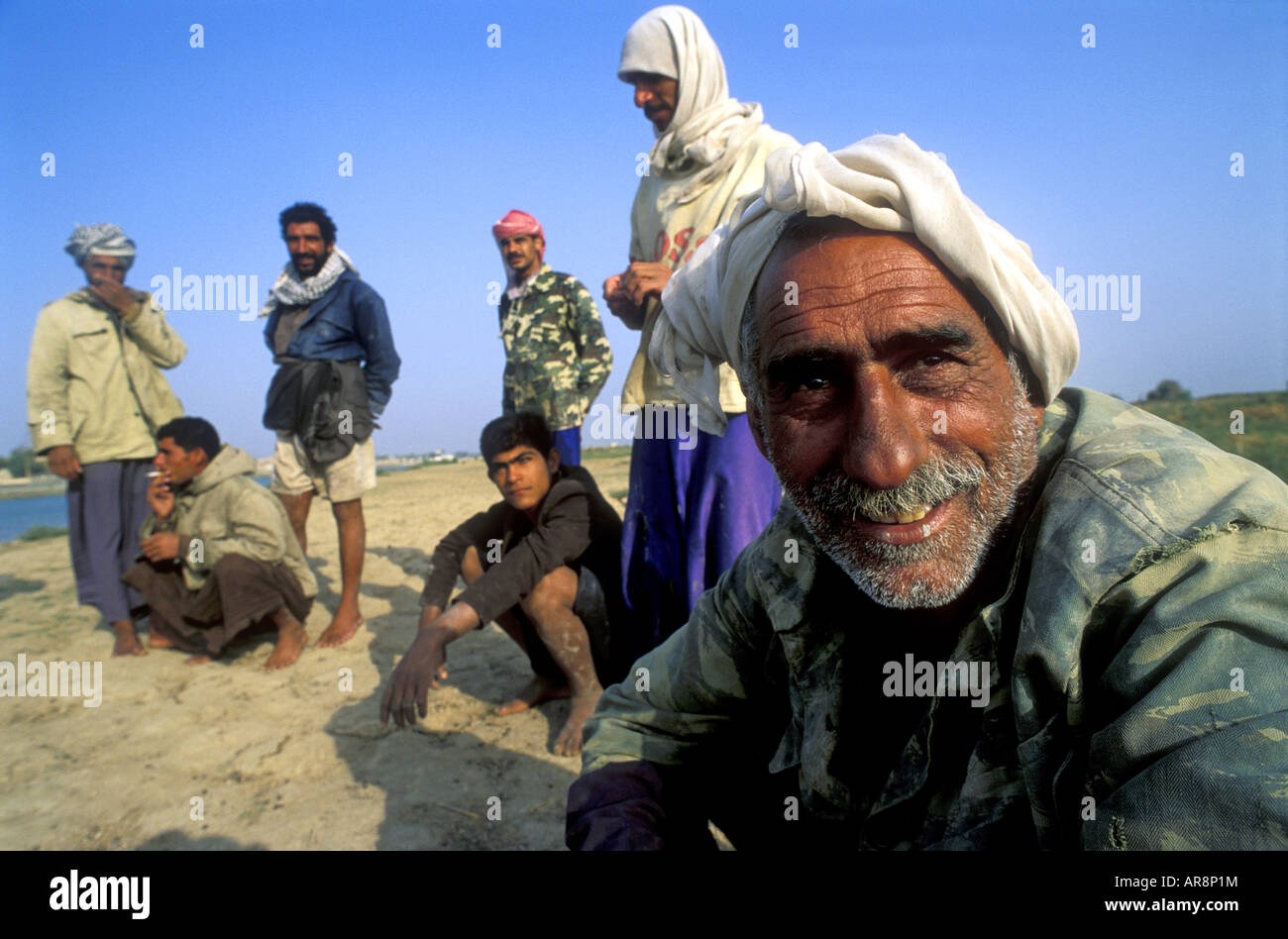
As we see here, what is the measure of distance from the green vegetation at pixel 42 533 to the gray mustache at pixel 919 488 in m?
12.7

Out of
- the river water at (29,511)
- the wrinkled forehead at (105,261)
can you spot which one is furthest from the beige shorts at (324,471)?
the river water at (29,511)

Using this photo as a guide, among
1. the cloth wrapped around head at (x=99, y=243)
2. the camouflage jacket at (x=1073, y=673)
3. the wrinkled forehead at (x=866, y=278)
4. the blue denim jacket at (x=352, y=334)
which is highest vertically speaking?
the cloth wrapped around head at (x=99, y=243)

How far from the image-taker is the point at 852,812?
1542 millimetres

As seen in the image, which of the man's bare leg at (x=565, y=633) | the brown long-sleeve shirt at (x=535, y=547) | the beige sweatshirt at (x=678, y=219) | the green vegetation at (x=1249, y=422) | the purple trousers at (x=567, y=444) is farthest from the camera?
the green vegetation at (x=1249, y=422)

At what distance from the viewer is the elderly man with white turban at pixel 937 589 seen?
0.92 meters

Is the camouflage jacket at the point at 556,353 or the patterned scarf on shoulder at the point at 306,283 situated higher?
the patterned scarf on shoulder at the point at 306,283

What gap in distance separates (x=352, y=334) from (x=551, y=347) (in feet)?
4.84

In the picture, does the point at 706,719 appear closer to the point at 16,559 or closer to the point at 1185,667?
the point at 1185,667

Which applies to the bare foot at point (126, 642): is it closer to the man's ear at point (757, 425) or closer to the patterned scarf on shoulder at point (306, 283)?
the patterned scarf on shoulder at point (306, 283)

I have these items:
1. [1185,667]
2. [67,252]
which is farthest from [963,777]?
[67,252]

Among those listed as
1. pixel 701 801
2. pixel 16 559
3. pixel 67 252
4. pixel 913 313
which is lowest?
pixel 16 559

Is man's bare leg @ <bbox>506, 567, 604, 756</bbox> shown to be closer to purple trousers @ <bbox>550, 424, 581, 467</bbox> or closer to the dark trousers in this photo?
the dark trousers

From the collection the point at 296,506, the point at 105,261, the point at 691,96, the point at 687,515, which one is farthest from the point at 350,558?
the point at 691,96
